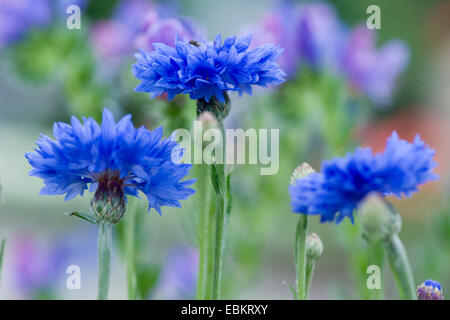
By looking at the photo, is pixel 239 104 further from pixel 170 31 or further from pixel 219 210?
pixel 219 210

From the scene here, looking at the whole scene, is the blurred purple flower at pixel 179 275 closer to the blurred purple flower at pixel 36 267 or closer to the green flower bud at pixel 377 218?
the blurred purple flower at pixel 36 267

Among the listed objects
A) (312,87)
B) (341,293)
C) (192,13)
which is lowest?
(341,293)

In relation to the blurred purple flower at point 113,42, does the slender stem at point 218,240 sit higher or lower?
lower

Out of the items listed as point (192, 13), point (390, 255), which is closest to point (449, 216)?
point (390, 255)

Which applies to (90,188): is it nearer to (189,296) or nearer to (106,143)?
(106,143)

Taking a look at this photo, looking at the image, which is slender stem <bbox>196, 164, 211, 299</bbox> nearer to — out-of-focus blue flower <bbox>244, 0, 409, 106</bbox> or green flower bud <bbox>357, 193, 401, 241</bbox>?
green flower bud <bbox>357, 193, 401, 241</bbox>


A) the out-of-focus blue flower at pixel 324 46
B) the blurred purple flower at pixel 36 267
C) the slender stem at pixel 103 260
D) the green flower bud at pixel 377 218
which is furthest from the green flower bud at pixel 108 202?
the blurred purple flower at pixel 36 267
